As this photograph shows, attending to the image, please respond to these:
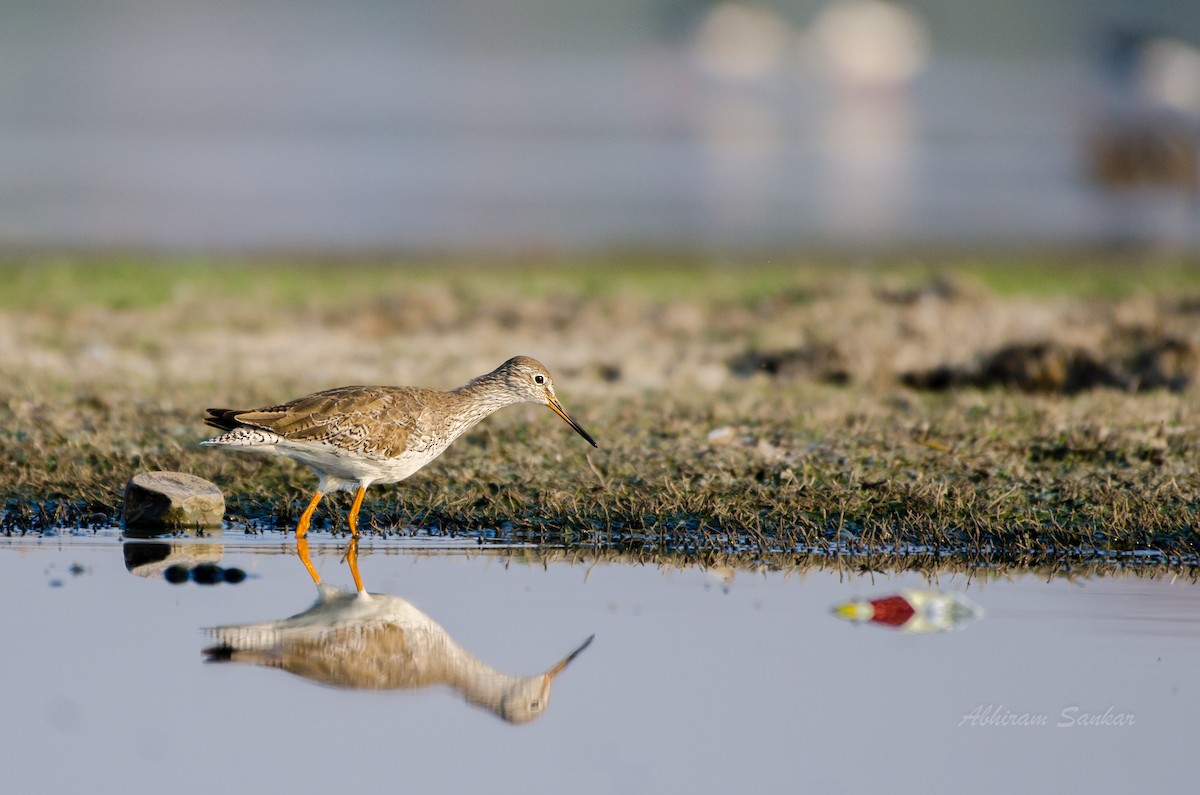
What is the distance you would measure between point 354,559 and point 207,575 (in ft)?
3.05

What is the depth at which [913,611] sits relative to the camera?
27.0 ft

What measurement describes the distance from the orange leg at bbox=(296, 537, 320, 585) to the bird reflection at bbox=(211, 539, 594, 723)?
0.65 meters

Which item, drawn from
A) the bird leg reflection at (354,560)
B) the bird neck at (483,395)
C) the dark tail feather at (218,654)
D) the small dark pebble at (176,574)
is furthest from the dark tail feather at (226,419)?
the dark tail feather at (218,654)

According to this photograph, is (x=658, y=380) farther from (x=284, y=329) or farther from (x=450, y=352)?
(x=284, y=329)

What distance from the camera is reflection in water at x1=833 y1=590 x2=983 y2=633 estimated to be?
8.11m

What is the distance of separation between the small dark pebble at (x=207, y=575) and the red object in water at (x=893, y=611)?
341cm

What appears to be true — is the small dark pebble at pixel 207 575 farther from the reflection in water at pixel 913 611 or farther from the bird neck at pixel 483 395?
the reflection in water at pixel 913 611

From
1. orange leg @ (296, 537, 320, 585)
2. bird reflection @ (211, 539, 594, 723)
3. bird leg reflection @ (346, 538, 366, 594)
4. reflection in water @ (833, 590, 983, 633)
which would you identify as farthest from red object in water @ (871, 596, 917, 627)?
orange leg @ (296, 537, 320, 585)

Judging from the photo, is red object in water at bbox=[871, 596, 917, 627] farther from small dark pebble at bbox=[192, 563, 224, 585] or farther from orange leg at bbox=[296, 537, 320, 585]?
small dark pebble at bbox=[192, 563, 224, 585]

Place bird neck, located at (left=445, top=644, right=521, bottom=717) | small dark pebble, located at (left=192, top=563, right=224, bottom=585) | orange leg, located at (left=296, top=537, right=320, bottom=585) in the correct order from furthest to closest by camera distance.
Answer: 1. orange leg, located at (left=296, top=537, right=320, bottom=585)
2. small dark pebble, located at (left=192, top=563, right=224, bottom=585)
3. bird neck, located at (left=445, top=644, right=521, bottom=717)

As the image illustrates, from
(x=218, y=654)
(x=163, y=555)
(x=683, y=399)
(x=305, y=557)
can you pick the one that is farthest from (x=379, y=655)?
(x=683, y=399)

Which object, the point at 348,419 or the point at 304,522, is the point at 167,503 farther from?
the point at 348,419

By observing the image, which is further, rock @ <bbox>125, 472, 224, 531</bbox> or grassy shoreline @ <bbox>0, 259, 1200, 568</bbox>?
grassy shoreline @ <bbox>0, 259, 1200, 568</bbox>

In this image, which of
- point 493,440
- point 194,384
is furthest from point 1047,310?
point 194,384
